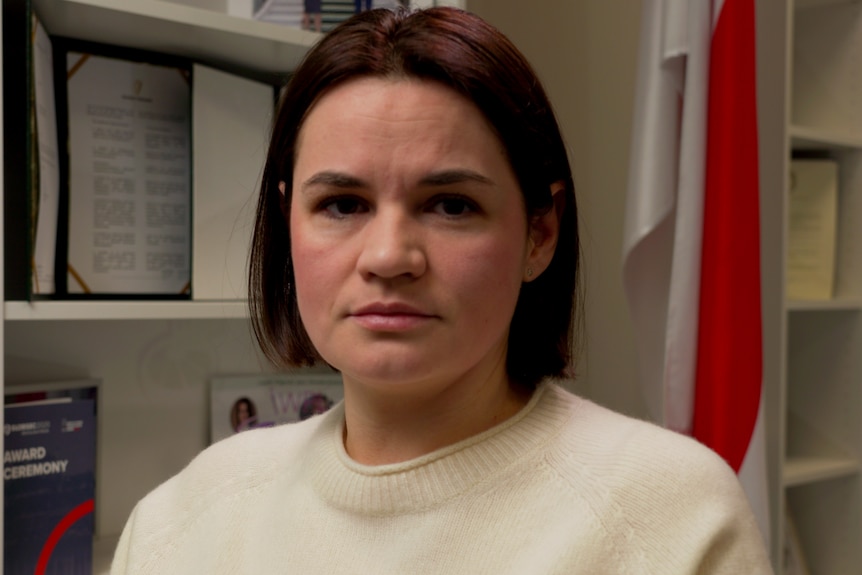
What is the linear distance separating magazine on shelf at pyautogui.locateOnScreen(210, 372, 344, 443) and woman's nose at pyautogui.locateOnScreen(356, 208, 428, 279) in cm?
89

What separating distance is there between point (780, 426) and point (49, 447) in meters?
1.34

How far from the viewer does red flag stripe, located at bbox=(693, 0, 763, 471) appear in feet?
4.70

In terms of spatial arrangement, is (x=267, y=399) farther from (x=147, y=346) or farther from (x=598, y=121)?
(x=598, y=121)

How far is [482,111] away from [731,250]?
830 millimetres

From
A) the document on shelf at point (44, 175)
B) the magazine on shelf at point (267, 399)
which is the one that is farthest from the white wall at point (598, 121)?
the document on shelf at point (44, 175)

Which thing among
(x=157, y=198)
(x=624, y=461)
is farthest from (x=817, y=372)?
(x=157, y=198)

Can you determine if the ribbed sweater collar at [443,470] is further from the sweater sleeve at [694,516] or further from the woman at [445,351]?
the sweater sleeve at [694,516]

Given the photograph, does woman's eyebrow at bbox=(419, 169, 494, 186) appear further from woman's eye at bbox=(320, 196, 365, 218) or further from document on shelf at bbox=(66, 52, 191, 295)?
document on shelf at bbox=(66, 52, 191, 295)

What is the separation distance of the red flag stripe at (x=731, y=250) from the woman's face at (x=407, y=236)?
0.78 meters

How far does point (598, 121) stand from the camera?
6.59 feet

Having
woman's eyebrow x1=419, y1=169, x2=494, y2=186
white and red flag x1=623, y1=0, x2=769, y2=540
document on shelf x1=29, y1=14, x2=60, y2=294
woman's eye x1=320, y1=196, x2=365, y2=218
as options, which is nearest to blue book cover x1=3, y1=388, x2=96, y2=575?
document on shelf x1=29, y1=14, x2=60, y2=294

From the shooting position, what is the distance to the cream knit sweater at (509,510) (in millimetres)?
724

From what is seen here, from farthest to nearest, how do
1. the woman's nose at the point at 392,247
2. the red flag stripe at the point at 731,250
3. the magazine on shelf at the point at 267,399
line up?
1. the magazine on shelf at the point at 267,399
2. the red flag stripe at the point at 731,250
3. the woman's nose at the point at 392,247

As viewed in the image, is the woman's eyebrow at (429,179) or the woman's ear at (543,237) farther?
the woman's ear at (543,237)
